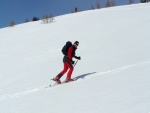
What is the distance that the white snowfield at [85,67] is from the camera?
288 inches

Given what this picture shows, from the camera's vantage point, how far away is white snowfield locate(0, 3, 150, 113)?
24.0 ft

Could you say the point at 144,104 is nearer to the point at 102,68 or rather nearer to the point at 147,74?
the point at 147,74

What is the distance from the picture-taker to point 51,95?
9219 mm

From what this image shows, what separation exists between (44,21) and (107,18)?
6.81 m

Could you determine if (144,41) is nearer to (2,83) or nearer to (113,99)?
(2,83)

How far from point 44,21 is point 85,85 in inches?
837

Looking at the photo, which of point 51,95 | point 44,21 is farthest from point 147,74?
point 44,21

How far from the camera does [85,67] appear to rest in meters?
13.6

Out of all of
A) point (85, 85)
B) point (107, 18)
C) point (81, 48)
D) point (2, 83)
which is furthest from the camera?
point (107, 18)

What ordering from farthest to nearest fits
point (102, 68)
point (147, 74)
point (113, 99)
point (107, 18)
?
point (107, 18), point (102, 68), point (147, 74), point (113, 99)

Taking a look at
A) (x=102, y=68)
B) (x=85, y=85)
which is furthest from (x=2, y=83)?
(x=85, y=85)

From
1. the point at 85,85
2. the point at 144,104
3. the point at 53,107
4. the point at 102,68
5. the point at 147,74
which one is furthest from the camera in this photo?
the point at 102,68

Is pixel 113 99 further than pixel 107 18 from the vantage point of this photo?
No

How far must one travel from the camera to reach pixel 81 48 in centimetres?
1795
